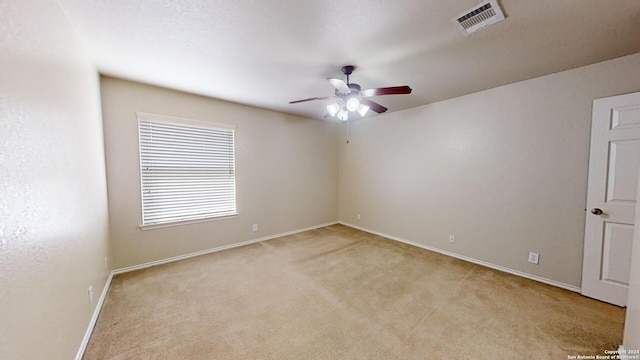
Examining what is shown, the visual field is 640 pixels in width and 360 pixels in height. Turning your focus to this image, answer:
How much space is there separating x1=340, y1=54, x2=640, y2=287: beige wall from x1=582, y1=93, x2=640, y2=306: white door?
9 cm

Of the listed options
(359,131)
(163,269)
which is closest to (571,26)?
(359,131)

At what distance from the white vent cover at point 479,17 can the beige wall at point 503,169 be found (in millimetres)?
1620

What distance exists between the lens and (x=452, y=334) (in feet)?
5.94

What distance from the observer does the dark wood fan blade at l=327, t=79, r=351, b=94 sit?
2.13 metres

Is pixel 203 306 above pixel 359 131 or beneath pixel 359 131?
beneath

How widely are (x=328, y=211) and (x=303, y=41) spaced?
12.6 feet

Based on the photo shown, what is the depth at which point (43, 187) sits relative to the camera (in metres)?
1.22

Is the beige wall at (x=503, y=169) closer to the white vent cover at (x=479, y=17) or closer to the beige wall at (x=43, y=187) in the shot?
the white vent cover at (x=479, y=17)

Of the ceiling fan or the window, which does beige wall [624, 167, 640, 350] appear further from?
the window

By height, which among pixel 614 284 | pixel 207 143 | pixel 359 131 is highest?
pixel 359 131

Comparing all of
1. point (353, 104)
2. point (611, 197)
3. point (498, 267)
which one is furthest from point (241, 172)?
point (611, 197)

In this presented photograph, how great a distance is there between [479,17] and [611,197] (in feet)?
7.68

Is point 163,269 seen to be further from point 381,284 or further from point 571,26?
point 571,26

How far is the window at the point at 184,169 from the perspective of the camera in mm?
2990
